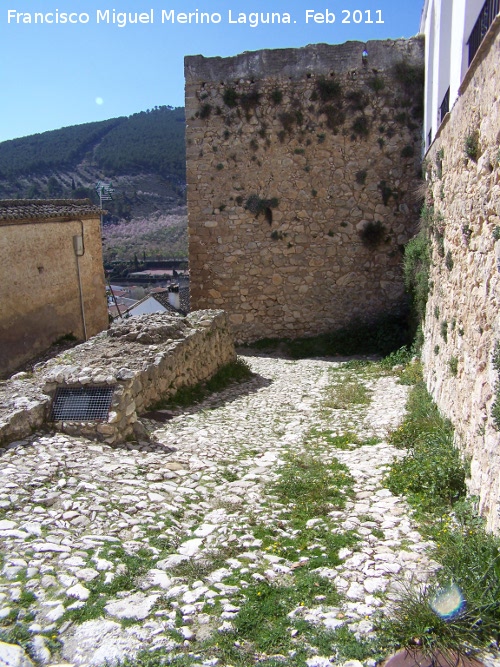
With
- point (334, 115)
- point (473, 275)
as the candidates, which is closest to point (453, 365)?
point (473, 275)

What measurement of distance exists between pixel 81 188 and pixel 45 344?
44732mm

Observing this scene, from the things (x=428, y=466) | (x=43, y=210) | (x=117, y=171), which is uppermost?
(x=117, y=171)

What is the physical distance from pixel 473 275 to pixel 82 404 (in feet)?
14.6

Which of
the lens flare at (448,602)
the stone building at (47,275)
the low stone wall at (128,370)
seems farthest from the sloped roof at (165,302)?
the lens flare at (448,602)

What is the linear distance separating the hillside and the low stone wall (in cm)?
4044

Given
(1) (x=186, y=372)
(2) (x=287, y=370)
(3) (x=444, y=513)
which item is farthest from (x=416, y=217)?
(3) (x=444, y=513)

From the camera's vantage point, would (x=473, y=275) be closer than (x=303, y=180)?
Yes

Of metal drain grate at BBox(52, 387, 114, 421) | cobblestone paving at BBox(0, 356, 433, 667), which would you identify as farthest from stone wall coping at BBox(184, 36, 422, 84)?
metal drain grate at BBox(52, 387, 114, 421)

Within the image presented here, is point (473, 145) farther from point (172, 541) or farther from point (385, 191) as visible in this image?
point (385, 191)

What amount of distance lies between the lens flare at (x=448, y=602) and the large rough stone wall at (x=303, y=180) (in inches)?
413

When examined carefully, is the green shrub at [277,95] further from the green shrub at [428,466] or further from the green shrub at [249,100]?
the green shrub at [428,466]

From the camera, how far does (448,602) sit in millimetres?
3426

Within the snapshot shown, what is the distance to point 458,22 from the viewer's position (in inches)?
302

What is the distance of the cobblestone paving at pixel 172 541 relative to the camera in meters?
3.54
